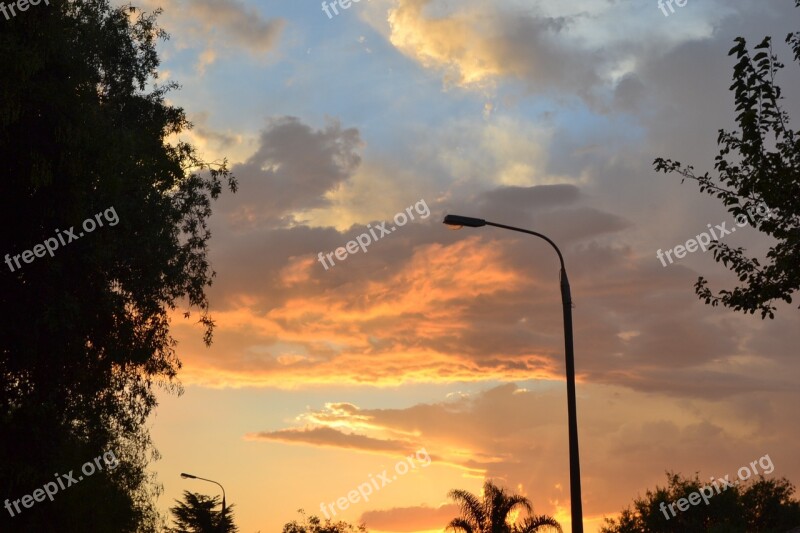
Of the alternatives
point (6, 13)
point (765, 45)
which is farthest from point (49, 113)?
point (765, 45)

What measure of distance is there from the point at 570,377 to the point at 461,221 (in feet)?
12.7

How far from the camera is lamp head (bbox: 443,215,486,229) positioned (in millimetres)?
18125

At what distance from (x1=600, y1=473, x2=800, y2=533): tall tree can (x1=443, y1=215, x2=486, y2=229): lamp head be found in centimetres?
5455

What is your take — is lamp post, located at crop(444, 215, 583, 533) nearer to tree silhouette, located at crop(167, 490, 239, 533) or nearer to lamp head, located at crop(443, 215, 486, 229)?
lamp head, located at crop(443, 215, 486, 229)

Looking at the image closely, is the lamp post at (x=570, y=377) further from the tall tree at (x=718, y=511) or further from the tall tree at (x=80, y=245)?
the tall tree at (x=718, y=511)

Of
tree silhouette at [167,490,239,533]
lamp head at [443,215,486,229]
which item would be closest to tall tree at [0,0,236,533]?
lamp head at [443,215,486,229]

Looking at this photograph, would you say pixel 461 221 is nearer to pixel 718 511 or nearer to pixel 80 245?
pixel 80 245

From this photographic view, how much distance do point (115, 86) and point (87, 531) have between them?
17.2 metres

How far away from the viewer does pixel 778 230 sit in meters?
16.0

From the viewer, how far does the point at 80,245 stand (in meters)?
22.2

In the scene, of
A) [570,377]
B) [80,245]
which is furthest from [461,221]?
[80,245]

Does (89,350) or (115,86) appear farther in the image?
(115,86)

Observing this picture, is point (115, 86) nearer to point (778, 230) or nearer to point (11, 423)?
point (11, 423)

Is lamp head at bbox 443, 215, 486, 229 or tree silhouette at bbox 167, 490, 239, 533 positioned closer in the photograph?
lamp head at bbox 443, 215, 486, 229
